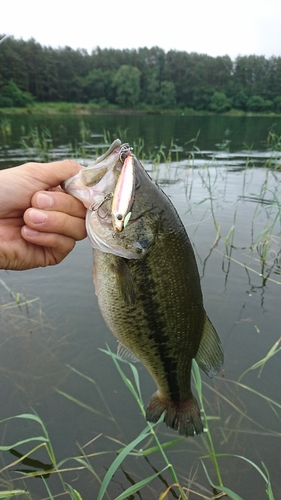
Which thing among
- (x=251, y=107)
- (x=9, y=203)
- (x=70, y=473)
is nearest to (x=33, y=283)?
(x=70, y=473)

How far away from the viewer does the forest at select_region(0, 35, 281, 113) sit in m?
66.0

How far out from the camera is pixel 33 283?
518cm

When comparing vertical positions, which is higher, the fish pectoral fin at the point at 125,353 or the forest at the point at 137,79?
the forest at the point at 137,79

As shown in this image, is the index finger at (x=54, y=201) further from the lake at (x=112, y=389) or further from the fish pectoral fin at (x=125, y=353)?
the lake at (x=112, y=389)

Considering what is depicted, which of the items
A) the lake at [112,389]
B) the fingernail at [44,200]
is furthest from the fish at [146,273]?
the lake at [112,389]

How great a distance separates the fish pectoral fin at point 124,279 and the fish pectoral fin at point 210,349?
58 centimetres

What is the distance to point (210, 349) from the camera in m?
2.06

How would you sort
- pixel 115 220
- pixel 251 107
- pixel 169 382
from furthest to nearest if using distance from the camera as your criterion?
pixel 251 107, pixel 169 382, pixel 115 220

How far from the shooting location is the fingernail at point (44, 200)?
1.84m

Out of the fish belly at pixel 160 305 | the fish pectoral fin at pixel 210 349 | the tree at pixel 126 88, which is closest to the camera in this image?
the fish belly at pixel 160 305

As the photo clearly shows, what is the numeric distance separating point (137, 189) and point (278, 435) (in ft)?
8.86

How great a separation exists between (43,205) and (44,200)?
3 centimetres

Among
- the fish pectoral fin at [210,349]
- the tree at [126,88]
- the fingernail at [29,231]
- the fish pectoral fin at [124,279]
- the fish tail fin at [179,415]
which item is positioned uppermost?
the tree at [126,88]

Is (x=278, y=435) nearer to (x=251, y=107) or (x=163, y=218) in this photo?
(x=163, y=218)
